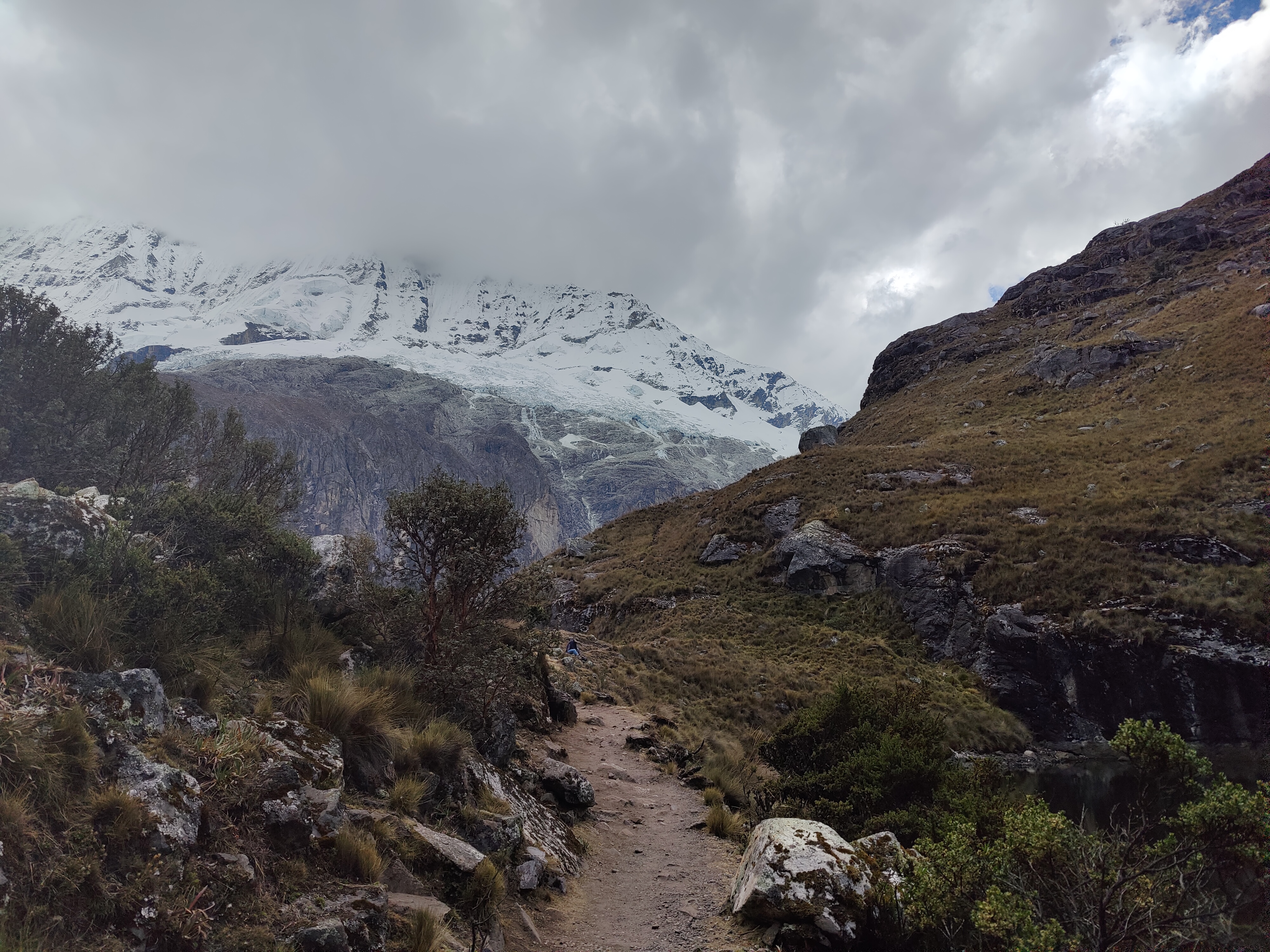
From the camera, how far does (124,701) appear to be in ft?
15.1

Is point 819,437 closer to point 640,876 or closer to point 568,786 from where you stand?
point 568,786

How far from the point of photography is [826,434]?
6200cm

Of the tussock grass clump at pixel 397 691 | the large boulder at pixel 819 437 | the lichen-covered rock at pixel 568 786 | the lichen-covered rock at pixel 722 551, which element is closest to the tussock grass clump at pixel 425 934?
the tussock grass clump at pixel 397 691

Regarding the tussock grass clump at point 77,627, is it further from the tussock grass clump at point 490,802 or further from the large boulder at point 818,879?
the large boulder at point 818,879

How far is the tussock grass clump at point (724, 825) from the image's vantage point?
9.86 metres

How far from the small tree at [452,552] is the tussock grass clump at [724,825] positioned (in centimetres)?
536

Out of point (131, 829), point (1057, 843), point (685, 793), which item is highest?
point (131, 829)

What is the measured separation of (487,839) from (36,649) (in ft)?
16.2

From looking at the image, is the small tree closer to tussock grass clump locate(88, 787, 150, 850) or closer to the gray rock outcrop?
tussock grass clump locate(88, 787, 150, 850)

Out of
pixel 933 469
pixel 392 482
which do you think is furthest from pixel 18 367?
pixel 392 482

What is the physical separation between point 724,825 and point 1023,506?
26.5 m

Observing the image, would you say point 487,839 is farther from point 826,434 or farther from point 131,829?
point 826,434

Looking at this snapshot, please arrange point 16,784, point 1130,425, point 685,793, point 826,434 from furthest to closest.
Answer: point 826,434, point 1130,425, point 685,793, point 16,784

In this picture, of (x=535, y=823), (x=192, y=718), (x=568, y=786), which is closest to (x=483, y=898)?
(x=535, y=823)
